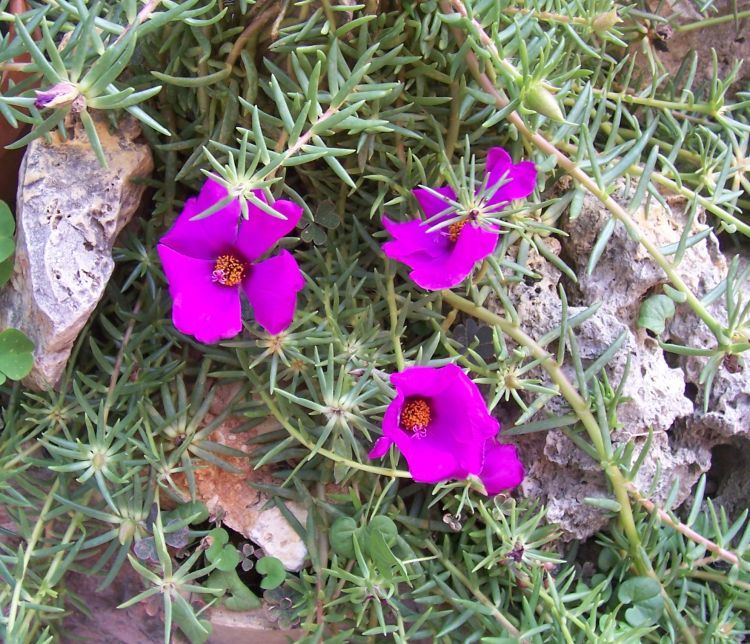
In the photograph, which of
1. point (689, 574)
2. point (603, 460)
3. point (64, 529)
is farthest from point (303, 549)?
point (689, 574)

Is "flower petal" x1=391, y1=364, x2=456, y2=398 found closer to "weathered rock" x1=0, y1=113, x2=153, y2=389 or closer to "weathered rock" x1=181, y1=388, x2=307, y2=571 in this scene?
"weathered rock" x1=181, y1=388, x2=307, y2=571

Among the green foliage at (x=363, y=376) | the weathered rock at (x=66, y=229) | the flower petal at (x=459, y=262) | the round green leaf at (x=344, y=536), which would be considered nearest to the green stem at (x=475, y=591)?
the green foliage at (x=363, y=376)

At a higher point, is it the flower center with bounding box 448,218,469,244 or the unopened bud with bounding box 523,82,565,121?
the unopened bud with bounding box 523,82,565,121

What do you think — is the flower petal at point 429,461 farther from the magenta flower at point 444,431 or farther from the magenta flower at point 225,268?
the magenta flower at point 225,268

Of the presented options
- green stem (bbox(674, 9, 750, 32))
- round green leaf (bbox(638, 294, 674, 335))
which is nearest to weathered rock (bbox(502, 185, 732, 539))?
round green leaf (bbox(638, 294, 674, 335))

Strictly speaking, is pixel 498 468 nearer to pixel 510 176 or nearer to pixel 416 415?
pixel 416 415
